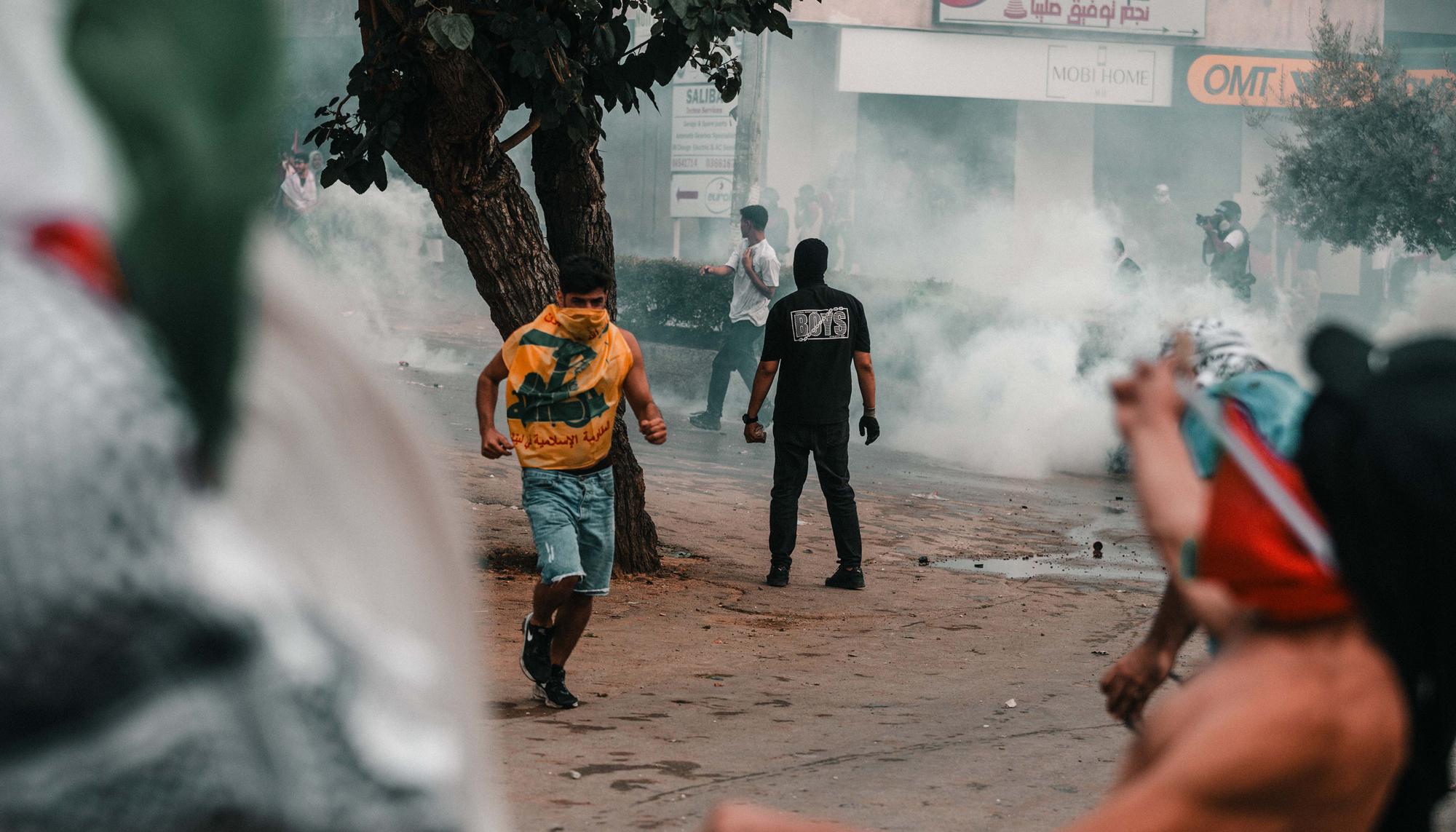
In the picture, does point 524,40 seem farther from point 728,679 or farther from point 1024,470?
point 1024,470

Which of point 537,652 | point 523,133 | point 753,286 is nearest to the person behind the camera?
point 537,652

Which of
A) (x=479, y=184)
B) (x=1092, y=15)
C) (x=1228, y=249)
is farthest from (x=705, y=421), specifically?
(x=1092, y=15)

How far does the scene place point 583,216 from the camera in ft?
26.8

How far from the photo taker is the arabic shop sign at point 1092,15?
100ft

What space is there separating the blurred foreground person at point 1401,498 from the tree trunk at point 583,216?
6483 millimetres

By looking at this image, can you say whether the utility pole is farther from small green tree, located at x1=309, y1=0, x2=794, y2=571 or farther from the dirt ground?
small green tree, located at x1=309, y1=0, x2=794, y2=571

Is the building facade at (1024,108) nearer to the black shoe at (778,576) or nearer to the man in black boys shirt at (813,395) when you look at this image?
the man in black boys shirt at (813,395)

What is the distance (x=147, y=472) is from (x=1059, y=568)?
31.2 ft

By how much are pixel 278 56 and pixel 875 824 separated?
4.30 m

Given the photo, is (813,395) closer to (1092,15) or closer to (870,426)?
(870,426)

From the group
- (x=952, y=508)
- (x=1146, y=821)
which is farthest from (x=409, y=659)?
(x=952, y=508)

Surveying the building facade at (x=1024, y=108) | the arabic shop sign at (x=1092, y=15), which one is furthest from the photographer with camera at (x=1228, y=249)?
the arabic shop sign at (x=1092, y=15)

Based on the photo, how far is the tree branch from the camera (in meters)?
7.18

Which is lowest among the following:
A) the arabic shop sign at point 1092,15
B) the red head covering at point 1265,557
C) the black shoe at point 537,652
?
the black shoe at point 537,652
